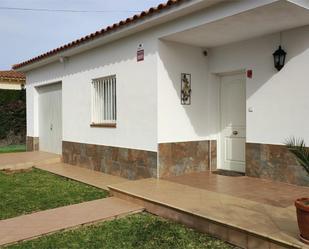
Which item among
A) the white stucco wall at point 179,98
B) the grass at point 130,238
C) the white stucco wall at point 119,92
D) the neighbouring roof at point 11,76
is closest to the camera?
the grass at point 130,238

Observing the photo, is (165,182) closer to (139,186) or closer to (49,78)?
(139,186)

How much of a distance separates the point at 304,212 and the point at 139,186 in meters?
3.77

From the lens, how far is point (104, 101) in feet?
33.0

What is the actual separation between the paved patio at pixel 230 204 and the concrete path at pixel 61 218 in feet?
1.23

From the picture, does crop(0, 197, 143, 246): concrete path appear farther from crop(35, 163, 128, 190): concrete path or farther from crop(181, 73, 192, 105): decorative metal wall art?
crop(181, 73, 192, 105): decorative metal wall art

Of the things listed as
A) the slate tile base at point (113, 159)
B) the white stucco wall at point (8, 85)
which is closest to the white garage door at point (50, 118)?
the slate tile base at point (113, 159)

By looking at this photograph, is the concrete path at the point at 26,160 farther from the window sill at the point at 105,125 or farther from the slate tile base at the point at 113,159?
the window sill at the point at 105,125

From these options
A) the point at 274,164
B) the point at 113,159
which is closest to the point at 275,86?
the point at 274,164

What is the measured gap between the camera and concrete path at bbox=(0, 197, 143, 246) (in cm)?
510

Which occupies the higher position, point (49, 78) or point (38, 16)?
point (38, 16)

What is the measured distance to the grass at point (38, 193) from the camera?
6662 mm

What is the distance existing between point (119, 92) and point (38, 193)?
3.08 m

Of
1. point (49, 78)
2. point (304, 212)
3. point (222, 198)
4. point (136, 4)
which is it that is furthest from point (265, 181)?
point (136, 4)

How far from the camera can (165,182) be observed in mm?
7434
